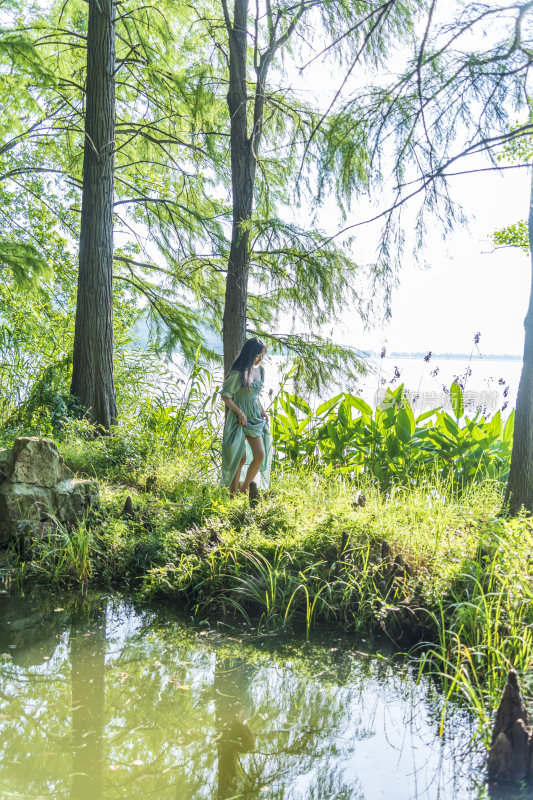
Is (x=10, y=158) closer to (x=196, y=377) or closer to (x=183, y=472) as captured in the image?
(x=196, y=377)

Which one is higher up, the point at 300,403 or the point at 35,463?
the point at 300,403

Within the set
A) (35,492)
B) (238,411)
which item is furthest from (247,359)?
(35,492)

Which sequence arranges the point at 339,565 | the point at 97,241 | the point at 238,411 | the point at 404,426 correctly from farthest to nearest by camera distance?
the point at 97,241, the point at 404,426, the point at 238,411, the point at 339,565

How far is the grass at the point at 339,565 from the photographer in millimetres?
3189

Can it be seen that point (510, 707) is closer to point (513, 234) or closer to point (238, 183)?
point (238, 183)

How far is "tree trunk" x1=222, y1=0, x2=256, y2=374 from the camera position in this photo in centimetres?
755

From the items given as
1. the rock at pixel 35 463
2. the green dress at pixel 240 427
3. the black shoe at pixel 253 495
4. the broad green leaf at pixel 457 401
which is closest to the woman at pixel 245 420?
the green dress at pixel 240 427

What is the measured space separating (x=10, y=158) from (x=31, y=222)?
1.46 m

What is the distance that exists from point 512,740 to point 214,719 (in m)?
1.18

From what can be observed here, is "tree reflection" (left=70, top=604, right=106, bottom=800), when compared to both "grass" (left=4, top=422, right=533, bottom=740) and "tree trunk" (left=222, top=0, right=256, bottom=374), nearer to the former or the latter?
"grass" (left=4, top=422, right=533, bottom=740)

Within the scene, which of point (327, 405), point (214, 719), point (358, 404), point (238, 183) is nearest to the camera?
point (214, 719)

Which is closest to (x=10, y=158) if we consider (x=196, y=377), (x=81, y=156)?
(x=81, y=156)

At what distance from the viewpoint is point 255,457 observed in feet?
18.4

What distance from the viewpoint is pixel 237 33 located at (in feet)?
25.0
